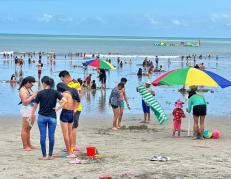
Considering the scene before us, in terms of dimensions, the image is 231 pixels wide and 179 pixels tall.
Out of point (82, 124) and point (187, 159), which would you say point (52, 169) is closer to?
point (187, 159)

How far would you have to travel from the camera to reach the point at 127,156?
10406 millimetres

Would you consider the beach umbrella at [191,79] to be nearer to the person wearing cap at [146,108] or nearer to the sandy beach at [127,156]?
the sandy beach at [127,156]

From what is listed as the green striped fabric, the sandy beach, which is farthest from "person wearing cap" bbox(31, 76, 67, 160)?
the green striped fabric

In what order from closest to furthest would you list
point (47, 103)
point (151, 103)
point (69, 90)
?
point (47, 103) → point (69, 90) → point (151, 103)

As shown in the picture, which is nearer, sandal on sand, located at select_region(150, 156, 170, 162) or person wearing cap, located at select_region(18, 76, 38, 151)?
sandal on sand, located at select_region(150, 156, 170, 162)

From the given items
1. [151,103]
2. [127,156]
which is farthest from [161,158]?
[151,103]

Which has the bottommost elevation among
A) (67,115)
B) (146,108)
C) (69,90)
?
(146,108)

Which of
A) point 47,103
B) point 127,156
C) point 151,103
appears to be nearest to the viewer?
point 47,103

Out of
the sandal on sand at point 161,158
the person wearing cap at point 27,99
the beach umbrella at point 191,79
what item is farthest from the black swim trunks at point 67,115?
the beach umbrella at point 191,79

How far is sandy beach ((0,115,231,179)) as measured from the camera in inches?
348

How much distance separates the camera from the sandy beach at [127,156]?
8.83 meters

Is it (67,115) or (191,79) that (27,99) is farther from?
(191,79)

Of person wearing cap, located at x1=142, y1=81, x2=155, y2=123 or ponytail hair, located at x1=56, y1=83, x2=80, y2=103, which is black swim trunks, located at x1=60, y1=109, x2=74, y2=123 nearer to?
ponytail hair, located at x1=56, y1=83, x2=80, y2=103

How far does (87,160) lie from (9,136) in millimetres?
4213
